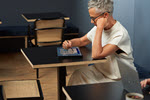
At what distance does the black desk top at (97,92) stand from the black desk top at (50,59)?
0.73 meters

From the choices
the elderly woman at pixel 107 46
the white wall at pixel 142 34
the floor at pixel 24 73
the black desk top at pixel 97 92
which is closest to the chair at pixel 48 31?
the floor at pixel 24 73

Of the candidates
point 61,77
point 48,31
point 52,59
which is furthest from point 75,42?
point 48,31

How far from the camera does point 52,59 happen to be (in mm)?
3105

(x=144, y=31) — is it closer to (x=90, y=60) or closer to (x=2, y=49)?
(x=90, y=60)

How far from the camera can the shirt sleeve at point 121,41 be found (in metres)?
Answer: 3.11

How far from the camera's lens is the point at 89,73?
10.7 feet

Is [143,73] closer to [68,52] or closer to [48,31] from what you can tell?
[68,52]

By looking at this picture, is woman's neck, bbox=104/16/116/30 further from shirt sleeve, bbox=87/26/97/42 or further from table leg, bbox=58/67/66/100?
table leg, bbox=58/67/66/100

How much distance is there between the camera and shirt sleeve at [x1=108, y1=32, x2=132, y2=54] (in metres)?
3.11

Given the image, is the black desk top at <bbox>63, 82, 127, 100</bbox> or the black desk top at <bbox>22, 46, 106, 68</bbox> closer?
the black desk top at <bbox>63, 82, 127, 100</bbox>

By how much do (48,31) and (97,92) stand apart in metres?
3.29

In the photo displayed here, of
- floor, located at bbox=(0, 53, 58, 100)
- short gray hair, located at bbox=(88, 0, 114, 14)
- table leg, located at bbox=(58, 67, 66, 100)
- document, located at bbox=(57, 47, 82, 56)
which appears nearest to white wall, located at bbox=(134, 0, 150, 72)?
short gray hair, located at bbox=(88, 0, 114, 14)

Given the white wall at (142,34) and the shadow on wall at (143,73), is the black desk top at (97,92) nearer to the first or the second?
the shadow on wall at (143,73)

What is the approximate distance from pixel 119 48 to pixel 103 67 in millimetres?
283
